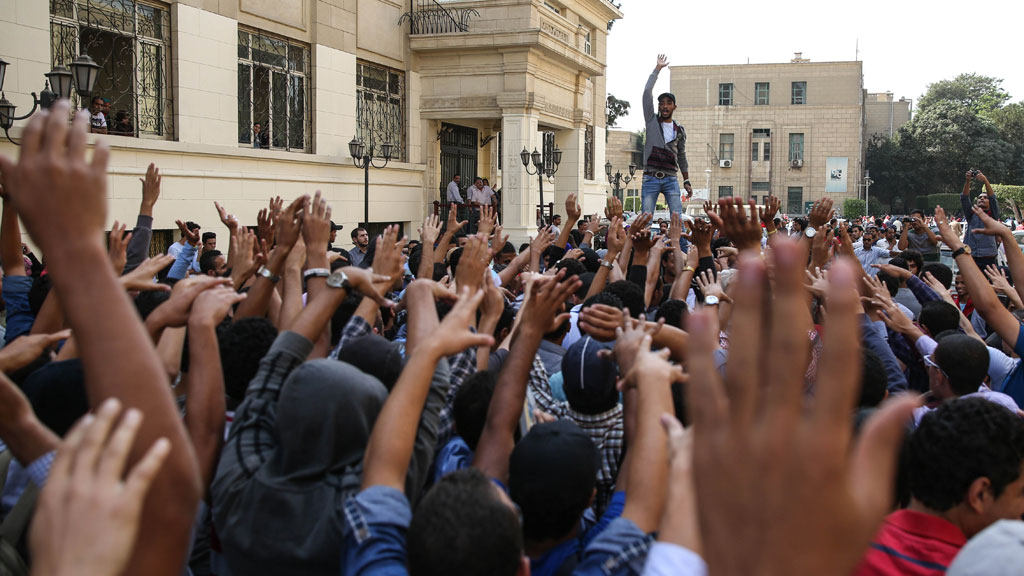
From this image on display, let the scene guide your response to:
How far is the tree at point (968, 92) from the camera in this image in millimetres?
72812

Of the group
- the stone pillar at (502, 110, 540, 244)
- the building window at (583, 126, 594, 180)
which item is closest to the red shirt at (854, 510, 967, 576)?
the stone pillar at (502, 110, 540, 244)

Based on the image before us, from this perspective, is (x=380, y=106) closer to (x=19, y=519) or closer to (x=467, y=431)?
(x=467, y=431)

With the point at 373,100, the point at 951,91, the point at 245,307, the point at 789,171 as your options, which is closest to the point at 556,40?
the point at 373,100

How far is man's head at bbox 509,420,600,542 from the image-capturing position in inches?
90.4

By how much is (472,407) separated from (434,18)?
20109 millimetres

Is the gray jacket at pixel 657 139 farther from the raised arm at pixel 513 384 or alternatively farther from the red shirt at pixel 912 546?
the red shirt at pixel 912 546

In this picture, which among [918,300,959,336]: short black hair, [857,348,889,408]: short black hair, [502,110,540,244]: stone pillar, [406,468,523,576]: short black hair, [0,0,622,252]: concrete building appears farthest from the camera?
[502,110,540,244]: stone pillar

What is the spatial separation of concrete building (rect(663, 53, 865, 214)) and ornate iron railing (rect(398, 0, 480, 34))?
41849 millimetres

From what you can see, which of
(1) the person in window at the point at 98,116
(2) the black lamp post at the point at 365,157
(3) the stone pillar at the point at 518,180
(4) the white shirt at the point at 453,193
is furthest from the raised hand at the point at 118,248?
(3) the stone pillar at the point at 518,180

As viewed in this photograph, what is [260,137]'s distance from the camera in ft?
56.3

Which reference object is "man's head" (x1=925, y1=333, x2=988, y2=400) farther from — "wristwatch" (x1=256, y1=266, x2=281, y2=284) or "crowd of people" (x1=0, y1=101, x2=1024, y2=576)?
"wristwatch" (x1=256, y1=266, x2=281, y2=284)

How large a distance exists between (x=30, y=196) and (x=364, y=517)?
1132mm

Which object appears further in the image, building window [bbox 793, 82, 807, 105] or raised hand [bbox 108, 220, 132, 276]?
building window [bbox 793, 82, 807, 105]

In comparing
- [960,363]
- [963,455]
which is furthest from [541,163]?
[963,455]
